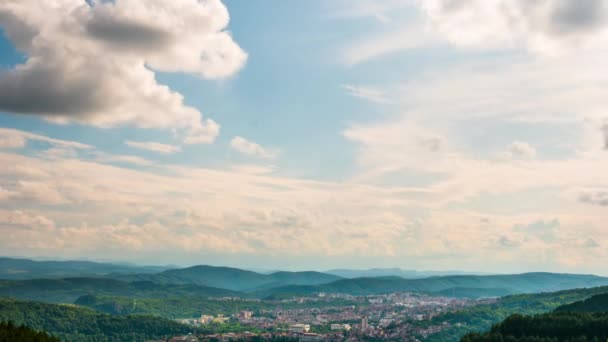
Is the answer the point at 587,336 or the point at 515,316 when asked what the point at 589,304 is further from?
the point at 587,336

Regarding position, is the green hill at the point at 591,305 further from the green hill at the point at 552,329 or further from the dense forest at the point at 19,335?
the dense forest at the point at 19,335

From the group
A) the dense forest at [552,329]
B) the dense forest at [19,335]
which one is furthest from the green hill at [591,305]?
the dense forest at [19,335]

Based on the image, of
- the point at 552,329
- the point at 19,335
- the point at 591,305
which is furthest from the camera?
the point at 591,305

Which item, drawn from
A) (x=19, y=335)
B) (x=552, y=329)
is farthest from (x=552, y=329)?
(x=19, y=335)

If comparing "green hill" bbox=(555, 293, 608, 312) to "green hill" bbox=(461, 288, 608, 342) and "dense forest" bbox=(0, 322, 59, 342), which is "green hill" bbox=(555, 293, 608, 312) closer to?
"green hill" bbox=(461, 288, 608, 342)

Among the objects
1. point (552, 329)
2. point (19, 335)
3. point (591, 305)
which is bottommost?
point (19, 335)

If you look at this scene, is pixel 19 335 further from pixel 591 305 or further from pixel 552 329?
pixel 591 305

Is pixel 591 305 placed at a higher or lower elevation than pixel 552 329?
higher

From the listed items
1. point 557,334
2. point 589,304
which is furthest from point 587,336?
point 589,304
